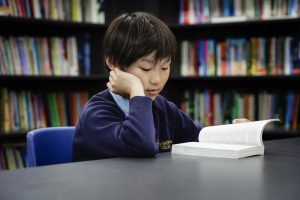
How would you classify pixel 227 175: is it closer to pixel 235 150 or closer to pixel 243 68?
pixel 235 150

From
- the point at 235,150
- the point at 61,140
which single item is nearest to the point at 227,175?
the point at 235,150

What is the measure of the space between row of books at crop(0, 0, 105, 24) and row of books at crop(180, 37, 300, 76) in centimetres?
61

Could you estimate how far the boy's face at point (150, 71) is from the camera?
1242 millimetres

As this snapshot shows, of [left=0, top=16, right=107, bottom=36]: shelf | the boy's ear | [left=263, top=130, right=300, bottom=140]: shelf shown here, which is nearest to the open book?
the boy's ear

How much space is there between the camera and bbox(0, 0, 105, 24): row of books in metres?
2.57

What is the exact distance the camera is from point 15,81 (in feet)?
9.20

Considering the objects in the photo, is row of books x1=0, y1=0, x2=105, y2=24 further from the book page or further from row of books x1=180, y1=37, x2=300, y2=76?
the book page

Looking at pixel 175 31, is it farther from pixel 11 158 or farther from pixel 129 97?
pixel 129 97

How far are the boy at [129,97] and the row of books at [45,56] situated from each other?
4.58 feet

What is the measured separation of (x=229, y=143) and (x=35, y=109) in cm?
174

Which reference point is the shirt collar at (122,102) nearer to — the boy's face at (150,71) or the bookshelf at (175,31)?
the boy's face at (150,71)

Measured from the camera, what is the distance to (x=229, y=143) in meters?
1.19

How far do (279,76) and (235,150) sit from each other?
5.86 ft

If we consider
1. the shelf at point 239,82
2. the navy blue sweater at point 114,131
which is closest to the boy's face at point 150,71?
the navy blue sweater at point 114,131
